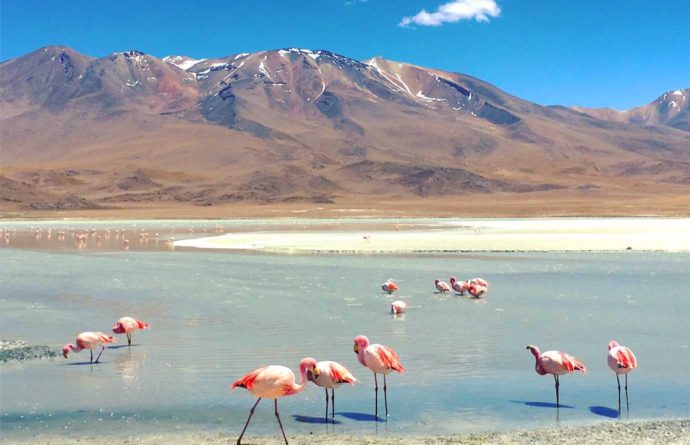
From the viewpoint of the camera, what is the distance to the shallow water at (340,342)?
8766 mm

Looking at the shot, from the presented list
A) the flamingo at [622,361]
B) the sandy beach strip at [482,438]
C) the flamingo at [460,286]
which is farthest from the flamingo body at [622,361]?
the flamingo at [460,286]

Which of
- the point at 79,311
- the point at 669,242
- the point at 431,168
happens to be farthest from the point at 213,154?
the point at 79,311

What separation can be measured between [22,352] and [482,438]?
7.23 m

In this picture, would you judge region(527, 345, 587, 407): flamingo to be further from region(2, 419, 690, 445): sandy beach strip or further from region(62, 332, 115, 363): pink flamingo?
region(62, 332, 115, 363): pink flamingo

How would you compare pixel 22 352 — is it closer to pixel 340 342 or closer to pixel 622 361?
pixel 340 342

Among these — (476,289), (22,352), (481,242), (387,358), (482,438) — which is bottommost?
(482,438)

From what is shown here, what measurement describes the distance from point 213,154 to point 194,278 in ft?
489

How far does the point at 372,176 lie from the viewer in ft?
482

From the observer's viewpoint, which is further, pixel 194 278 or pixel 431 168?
pixel 431 168

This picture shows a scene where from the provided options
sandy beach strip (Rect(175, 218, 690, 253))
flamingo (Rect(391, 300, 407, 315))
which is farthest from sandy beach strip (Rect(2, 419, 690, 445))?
sandy beach strip (Rect(175, 218, 690, 253))

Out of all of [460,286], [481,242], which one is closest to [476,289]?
[460,286]

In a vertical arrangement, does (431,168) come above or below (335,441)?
above

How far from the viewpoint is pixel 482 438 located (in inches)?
304

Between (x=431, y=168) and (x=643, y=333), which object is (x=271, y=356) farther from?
(x=431, y=168)
